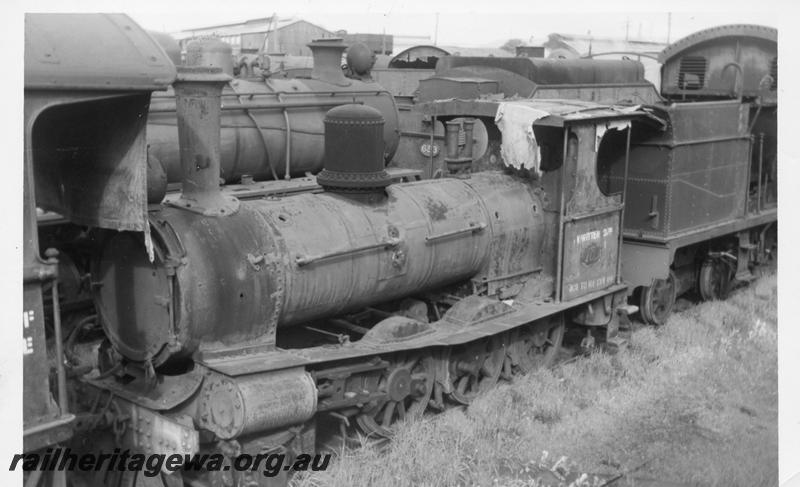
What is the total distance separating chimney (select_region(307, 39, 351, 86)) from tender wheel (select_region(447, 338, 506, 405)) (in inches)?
184

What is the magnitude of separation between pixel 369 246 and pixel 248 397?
1804mm

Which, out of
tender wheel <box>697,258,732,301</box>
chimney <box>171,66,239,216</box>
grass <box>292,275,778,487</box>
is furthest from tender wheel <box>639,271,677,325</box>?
chimney <box>171,66,239,216</box>

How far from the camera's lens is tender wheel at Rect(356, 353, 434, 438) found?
6.96 metres

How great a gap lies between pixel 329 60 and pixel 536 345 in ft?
15.9

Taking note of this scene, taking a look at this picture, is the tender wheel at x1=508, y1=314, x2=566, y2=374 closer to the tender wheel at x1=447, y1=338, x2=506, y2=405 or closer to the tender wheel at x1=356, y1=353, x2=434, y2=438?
the tender wheel at x1=447, y1=338, x2=506, y2=405

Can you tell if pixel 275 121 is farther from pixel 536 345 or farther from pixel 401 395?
pixel 401 395

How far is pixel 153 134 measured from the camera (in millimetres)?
8945

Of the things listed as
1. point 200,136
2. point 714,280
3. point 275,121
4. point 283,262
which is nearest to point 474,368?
point 283,262

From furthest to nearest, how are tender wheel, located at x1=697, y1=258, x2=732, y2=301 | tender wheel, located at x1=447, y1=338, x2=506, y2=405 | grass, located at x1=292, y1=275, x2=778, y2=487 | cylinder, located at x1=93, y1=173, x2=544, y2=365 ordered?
1. tender wheel, located at x1=697, y1=258, x2=732, y2=301
2. tender wheel, located at x1=447, y1=338, x2=506, y2=405
3. grass, located at x1=292, y1=275, x2=778, y2=487
4. cylinder, located at x1=93, y1=173, x2=544, y2=365

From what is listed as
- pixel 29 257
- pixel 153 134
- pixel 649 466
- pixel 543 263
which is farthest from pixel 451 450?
pixel 153 134

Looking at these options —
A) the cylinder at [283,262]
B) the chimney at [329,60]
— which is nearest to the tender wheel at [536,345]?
the cylinder at [283,262]

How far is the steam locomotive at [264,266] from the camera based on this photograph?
4.63 m

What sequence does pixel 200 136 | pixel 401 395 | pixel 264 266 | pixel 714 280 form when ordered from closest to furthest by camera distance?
pixel 200 136 → pixel 264 266 → pixel 401 395 → pixel 714 280

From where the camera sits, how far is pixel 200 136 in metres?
6.11
